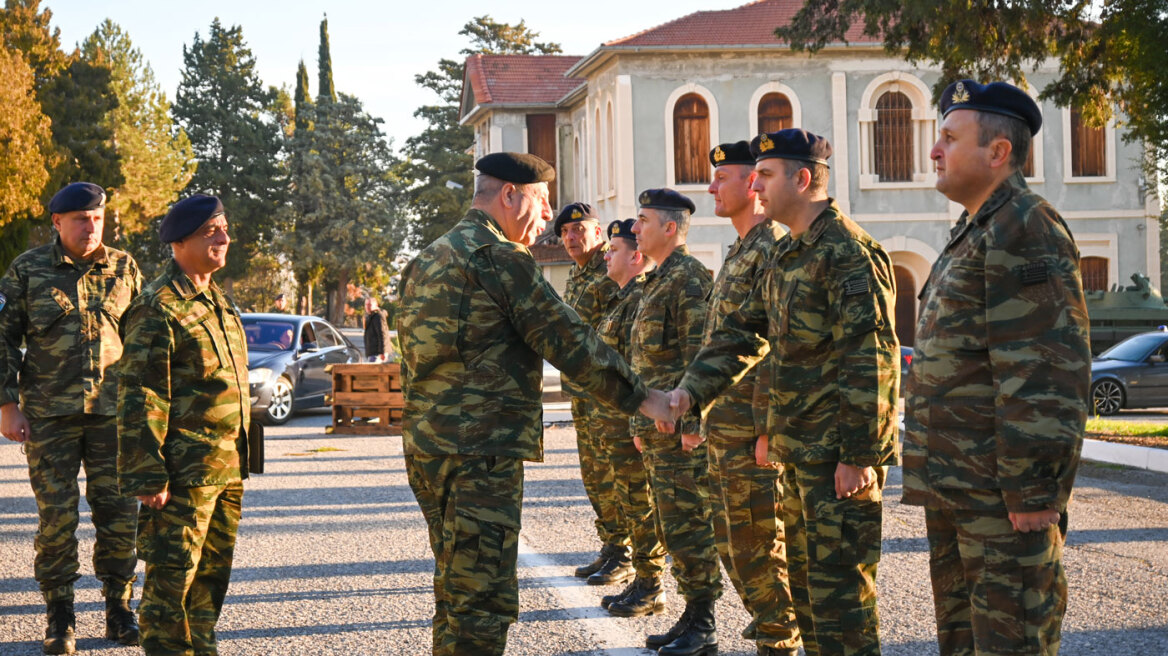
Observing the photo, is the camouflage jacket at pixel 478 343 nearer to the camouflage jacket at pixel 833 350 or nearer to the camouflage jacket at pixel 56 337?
the camouflage jacket at pixel 833 350

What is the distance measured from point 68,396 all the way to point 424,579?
2.50 meters

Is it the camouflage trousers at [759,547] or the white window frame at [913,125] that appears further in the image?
the white window frame at [913,125]

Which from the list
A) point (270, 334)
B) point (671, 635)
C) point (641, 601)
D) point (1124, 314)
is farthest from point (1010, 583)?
point (1124, 314)

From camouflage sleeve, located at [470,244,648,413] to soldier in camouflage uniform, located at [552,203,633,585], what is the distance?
2560mm

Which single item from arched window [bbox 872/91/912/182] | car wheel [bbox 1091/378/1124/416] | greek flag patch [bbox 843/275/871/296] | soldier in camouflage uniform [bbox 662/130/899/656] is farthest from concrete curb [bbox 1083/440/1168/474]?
arched window [bbox 872/91/912/182]

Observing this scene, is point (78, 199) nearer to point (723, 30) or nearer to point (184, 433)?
point (184, 433)

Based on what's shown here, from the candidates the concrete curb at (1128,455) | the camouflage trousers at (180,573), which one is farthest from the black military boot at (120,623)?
the concrete curb at (1128,455)

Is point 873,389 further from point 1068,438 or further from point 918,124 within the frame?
point 918,124

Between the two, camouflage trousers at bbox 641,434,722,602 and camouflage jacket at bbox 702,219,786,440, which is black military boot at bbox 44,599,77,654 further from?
camouflage jacket at bbox 702,219,786,440

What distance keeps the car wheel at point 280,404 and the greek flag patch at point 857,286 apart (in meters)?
15.4

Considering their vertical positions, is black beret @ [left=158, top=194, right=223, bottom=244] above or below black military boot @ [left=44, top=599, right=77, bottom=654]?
above

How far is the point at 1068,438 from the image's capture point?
385cm

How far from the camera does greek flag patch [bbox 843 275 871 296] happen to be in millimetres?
4633

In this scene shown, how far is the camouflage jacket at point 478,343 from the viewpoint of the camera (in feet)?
15.0
